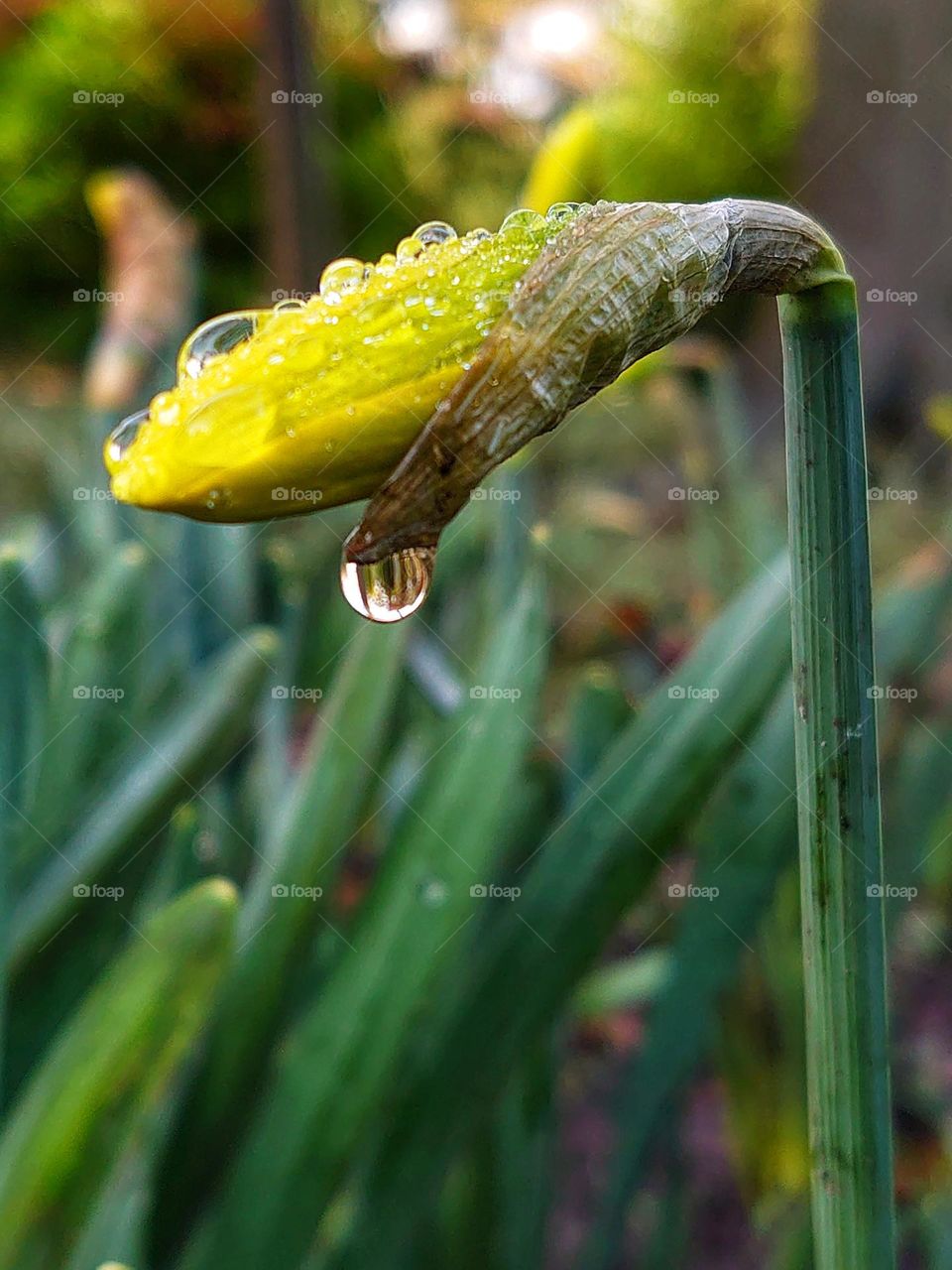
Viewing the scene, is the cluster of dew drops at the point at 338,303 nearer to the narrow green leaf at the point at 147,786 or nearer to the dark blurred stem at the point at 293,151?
the narrow green leaf at the point at 147,786

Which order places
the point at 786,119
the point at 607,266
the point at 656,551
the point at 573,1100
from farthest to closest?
the point at 786,119
the point at 656,551
the point at 573,1100
the point at 607,266

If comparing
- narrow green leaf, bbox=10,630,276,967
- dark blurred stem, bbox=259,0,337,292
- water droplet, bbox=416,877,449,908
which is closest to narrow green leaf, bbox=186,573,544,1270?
water droplet, bbox=416,877,449,908

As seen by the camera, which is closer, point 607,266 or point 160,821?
point 607,266

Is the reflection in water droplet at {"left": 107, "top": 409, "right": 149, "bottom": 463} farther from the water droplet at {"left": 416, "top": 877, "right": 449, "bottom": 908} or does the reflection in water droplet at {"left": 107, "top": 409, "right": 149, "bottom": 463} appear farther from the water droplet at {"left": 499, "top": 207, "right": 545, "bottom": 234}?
the water droplet at {"left": 416, "top": 877, "right": 449, "bottom": 908}

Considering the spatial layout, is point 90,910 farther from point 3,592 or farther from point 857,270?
point 857,270

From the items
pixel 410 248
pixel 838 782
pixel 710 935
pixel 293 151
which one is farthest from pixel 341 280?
pixel 293 151

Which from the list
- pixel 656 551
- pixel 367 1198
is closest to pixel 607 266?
pixel 367 1198

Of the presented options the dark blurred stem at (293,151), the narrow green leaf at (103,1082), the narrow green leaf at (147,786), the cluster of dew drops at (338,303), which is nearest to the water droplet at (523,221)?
the cluster of dew drops at (338,303)
